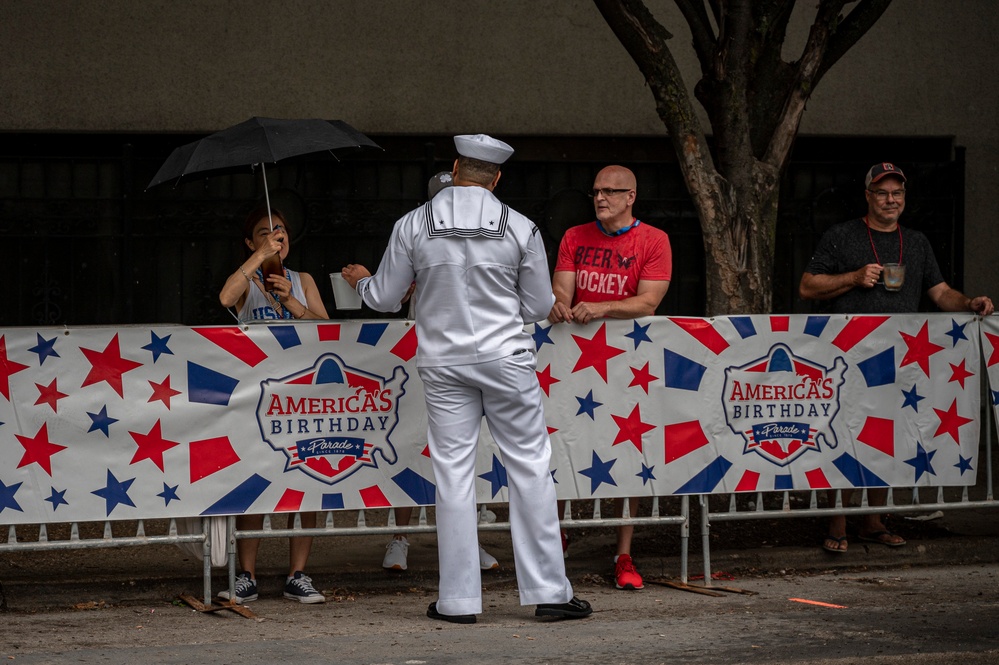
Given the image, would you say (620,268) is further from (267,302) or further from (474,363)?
(267,302)

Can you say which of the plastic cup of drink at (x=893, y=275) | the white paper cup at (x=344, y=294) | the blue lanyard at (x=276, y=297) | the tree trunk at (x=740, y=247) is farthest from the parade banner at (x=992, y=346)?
the blue lanyard at (x=276, y=297)

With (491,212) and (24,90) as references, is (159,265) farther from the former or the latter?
(491,212)

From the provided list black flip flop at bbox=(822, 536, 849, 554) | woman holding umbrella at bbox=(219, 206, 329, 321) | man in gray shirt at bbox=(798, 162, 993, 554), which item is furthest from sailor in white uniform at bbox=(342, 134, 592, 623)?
man in gray shirt at bbox=(798, 162, 993, 554)

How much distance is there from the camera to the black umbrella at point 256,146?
6.32 metres

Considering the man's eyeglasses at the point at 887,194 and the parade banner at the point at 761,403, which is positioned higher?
the man's eyeglasses at the point at 887,194

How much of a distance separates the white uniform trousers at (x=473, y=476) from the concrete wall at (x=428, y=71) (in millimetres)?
5295

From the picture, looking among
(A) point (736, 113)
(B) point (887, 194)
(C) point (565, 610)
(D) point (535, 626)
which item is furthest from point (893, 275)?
(D) point (535, 626)

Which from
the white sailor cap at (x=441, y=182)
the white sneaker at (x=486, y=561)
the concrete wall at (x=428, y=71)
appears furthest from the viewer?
the concrete wall at (x=428, y=71)

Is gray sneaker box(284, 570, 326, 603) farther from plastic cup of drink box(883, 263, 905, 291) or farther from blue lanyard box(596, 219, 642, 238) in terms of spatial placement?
plastic cup of drink box(883, 263, 905, 291)

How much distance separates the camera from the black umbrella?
20.7 ft

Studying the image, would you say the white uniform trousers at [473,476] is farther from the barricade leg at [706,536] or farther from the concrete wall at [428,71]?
the concrete wall at [428,71]

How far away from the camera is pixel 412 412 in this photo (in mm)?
6461

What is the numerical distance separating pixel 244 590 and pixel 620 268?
251 cm

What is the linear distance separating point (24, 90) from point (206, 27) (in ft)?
5.02
